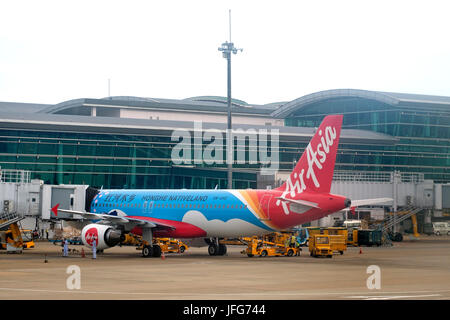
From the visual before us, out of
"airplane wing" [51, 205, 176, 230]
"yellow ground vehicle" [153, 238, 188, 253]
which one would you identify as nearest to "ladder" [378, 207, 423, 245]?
"yellow ground vehicle" [153, 238, 188, 253]

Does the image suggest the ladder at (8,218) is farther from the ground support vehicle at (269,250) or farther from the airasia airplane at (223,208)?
the ground support vehicle at (269,250)

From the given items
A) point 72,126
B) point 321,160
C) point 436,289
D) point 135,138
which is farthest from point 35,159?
point 436,289

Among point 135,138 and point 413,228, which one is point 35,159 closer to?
point 135,138

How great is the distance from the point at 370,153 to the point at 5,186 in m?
61.5

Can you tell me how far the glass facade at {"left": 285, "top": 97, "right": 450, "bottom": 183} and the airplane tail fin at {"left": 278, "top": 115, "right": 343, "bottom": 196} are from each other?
5615cm

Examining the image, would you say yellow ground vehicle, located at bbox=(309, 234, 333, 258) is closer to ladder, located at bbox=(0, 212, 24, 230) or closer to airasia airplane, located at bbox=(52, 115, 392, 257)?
airasia airplane, located at bbox=(52, 115, 392, 257)

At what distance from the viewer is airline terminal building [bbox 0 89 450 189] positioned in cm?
8900

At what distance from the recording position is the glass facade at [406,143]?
10375cm

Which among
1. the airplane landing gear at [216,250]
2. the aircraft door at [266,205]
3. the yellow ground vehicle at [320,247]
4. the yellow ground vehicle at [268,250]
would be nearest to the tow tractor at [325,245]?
the yellow ground vehicle at [320,247]

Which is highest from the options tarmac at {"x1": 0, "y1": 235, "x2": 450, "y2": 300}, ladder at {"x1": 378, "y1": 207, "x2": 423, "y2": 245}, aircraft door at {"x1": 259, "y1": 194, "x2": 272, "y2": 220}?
aircraft door at {"x1": 259, "y1": 194, "x2": 272, "y2": 220}

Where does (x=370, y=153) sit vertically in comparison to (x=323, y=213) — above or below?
above

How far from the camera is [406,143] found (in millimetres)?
105500

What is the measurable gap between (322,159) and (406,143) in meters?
62.3

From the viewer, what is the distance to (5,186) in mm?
53906
